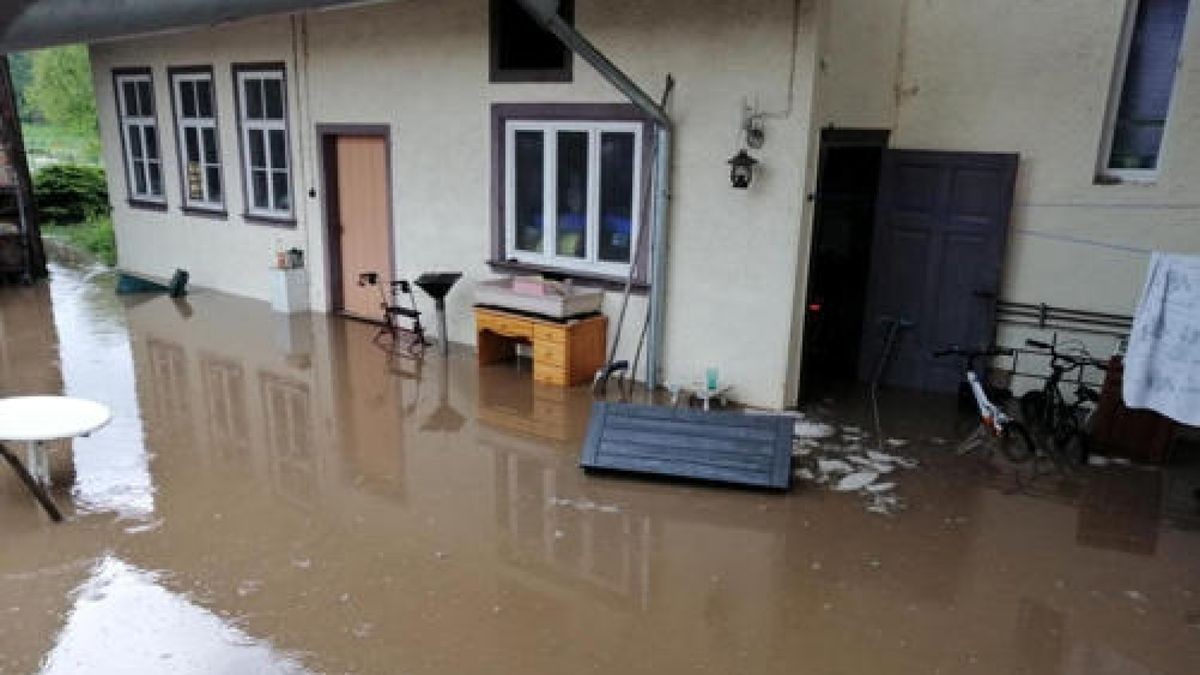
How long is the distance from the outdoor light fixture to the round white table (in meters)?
4.33

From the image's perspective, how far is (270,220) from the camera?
9.48 metres

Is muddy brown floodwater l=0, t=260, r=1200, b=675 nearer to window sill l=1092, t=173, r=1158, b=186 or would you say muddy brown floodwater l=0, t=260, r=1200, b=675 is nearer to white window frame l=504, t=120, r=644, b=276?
white window frame l=504, t=120, r=644, b=276

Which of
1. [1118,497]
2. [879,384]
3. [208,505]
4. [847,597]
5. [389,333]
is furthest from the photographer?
[389,333]

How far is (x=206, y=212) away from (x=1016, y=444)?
9.21 meters

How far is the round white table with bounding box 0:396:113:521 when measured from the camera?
14.8 feet

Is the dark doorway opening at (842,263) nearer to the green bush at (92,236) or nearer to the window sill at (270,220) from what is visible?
the window sill at (270,220)

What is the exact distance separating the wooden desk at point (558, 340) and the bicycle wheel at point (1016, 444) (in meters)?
3.12

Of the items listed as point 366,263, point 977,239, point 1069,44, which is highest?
point 1069,44

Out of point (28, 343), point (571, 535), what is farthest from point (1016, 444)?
point (28, 343)

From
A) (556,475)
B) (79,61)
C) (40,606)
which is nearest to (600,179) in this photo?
(556,475)

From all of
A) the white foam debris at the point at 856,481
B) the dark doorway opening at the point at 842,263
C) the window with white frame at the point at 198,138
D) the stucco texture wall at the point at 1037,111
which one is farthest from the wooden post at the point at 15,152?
the white foam debris at the point at 856,481

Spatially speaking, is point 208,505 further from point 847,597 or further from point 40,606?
point 847,597

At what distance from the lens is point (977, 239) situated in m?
6.48

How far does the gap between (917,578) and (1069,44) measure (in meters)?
4.26
